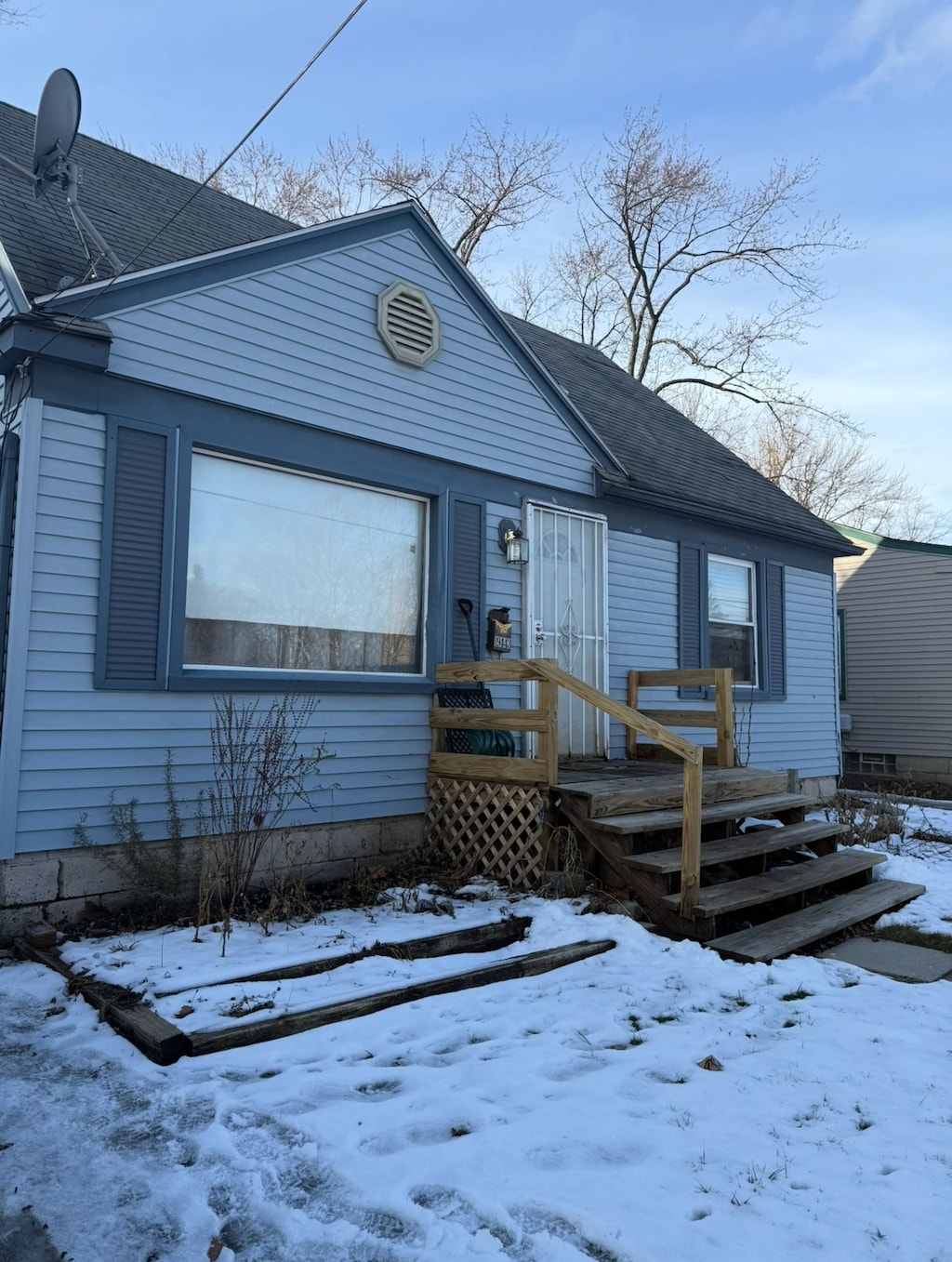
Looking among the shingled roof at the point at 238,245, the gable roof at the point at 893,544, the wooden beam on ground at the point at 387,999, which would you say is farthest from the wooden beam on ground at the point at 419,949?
the gable roof at the point at 893,544

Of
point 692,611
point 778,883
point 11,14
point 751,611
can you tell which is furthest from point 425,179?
point 778,883

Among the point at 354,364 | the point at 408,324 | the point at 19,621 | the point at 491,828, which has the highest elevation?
the point at 408,324

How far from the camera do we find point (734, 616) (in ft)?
32.7

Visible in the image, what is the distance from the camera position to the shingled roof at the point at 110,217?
17.7ft

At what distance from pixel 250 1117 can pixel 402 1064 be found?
1.96 ft

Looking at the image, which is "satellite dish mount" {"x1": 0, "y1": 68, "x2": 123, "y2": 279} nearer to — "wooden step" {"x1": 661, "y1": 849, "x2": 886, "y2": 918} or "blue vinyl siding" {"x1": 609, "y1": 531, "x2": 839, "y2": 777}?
"wooden step" {"x1": 661, "y1": 849, "x2": 886, "y2": 918}

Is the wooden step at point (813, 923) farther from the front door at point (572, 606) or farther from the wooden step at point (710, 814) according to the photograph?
the front door at point (572, 606)

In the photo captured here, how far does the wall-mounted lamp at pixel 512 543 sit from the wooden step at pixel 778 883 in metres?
2.99

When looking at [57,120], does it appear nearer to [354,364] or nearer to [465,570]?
[354,364]

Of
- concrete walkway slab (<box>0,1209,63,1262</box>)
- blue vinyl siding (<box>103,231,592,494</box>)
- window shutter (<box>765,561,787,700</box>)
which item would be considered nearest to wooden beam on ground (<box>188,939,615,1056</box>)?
concrete walkway slab (<box>0,1209,63,1262</box>)

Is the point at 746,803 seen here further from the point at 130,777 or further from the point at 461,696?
the point at 130,777

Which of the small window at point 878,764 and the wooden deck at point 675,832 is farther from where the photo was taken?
the small window at point 878,764

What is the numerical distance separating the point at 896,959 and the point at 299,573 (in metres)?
4.21

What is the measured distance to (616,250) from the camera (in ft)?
72.5
